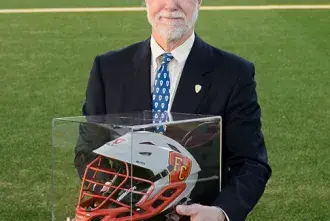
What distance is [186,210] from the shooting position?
84.8 inches

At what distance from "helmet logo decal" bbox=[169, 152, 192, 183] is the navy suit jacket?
8.9 inches

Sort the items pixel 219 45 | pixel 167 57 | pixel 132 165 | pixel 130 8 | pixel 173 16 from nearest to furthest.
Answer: pixel 132 165 → pixel 173 16 → pixel 167 57 → pixel 219 45 → pixel 130 8

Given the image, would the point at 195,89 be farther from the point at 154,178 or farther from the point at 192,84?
the point at 154,178

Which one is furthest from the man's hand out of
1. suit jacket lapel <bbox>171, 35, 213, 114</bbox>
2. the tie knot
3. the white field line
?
the white field line

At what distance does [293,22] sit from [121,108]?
11658 millimetres

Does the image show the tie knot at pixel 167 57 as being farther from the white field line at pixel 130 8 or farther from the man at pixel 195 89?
the white field line at pixel 130 8

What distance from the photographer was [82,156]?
2.25 metres

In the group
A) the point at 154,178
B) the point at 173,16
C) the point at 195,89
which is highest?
the point at 173,16

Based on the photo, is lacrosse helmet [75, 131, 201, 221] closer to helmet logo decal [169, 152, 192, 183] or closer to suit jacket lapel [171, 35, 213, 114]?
helmet logo decal [169, 152, 192, 183]

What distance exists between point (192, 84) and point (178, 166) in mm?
418

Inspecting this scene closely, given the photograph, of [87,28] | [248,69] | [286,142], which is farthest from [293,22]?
[248,69]

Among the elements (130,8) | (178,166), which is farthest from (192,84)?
(130,8)

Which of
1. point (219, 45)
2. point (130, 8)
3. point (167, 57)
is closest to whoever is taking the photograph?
point (167, 57)

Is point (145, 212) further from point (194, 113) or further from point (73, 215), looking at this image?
point (194, 113)
